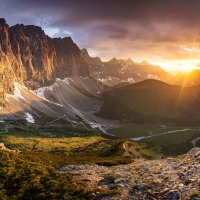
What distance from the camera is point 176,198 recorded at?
42438mm

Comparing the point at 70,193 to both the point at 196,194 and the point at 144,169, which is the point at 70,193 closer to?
the point at 196,194

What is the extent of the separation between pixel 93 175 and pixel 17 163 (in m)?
13.3

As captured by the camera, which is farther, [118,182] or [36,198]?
[118,182]

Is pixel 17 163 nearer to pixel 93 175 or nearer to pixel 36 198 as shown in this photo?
pixel 93 175

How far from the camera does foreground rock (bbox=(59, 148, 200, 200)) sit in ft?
145

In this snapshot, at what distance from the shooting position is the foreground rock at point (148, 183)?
1742 inches

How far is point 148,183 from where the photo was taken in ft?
165

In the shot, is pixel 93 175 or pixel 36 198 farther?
pixel 93 175

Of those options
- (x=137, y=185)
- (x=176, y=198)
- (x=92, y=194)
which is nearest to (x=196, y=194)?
(x=176, y=198)

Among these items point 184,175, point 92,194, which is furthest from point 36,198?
point 184,175

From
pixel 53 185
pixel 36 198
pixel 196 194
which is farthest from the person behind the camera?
pixel 53 185

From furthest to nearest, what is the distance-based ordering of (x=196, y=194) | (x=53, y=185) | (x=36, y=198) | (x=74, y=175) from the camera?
1. (x=74, y=175)
2. (x=53, y=185)
3. (x=36, y=198)
4. (x=196, y=194)

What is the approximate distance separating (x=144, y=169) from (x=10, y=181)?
22812mm

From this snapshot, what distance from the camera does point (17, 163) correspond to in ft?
215
